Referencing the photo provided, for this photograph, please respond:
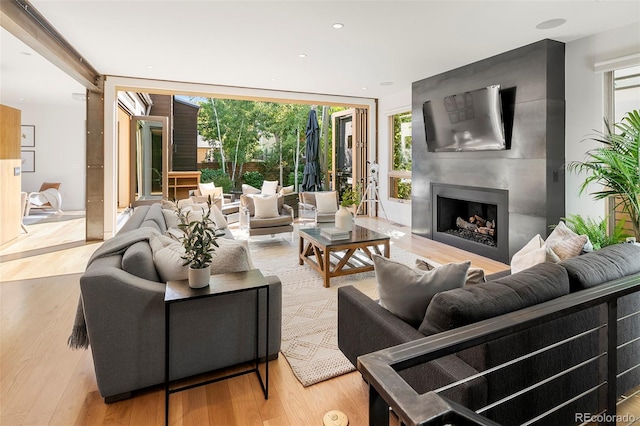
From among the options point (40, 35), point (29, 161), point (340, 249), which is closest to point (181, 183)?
point (29, 161)

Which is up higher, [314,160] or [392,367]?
[314,160]

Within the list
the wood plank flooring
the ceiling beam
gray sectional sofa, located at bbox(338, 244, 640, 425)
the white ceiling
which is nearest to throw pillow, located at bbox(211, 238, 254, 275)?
the wood plank flooring

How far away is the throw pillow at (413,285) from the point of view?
5.20 feet

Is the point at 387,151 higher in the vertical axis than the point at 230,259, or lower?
higher

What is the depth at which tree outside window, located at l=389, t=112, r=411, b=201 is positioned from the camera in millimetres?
7141

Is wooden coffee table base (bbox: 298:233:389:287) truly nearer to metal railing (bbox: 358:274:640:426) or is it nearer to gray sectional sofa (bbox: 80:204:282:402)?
gray sectional sofa (bbox: 80:204:282:402)

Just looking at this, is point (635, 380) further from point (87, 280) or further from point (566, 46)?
point (566, 46)

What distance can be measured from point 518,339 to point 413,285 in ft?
1.48

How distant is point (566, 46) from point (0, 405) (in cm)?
587

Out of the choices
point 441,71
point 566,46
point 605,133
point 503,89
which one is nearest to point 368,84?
point 441,71

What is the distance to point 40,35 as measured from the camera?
11.7 feet

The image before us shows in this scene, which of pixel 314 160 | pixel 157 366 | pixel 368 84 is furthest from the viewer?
pixel 314 160

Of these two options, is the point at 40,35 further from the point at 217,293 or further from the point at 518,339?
the point at 518,339

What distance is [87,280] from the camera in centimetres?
178
